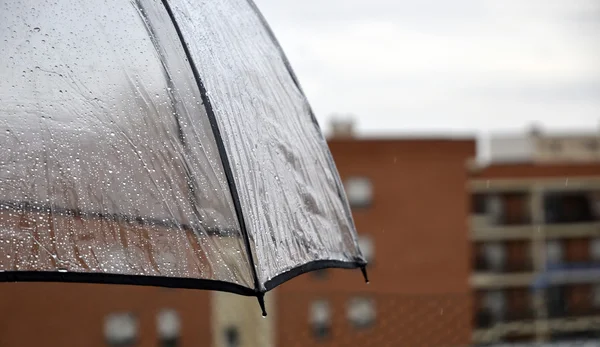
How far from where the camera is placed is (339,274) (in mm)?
31391

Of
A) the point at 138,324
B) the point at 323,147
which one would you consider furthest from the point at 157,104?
the point at 138,324

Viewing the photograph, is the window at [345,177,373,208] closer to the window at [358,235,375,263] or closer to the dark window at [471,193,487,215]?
the window at [358,235,375,263]

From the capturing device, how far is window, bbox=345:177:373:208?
1211 inches

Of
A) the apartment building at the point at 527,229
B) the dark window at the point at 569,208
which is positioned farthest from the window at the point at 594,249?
the dark window at the point at 569,208

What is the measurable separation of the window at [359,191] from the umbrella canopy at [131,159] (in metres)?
28.6

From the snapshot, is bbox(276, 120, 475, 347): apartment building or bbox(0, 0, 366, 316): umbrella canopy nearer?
bbox(0, 0, 366, 316): umbrella canopy

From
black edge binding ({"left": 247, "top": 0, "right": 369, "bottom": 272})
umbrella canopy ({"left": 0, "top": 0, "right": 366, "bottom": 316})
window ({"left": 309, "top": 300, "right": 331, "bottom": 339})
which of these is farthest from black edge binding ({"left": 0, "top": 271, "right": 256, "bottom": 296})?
window ({"left": 309, "top": 300, "right": 331, "bottom": 339})

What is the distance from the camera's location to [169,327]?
1123 inches

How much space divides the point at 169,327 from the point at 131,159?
2746cm

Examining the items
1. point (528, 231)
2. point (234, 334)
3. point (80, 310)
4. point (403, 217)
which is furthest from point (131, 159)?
point (528, 231)

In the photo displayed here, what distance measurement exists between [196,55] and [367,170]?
95.3ft

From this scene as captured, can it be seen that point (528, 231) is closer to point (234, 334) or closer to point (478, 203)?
point (478, 203)

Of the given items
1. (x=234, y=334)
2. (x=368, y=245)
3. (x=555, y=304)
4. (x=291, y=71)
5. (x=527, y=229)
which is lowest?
(x=527, y=229)

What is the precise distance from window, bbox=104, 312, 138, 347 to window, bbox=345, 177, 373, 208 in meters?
8.15
